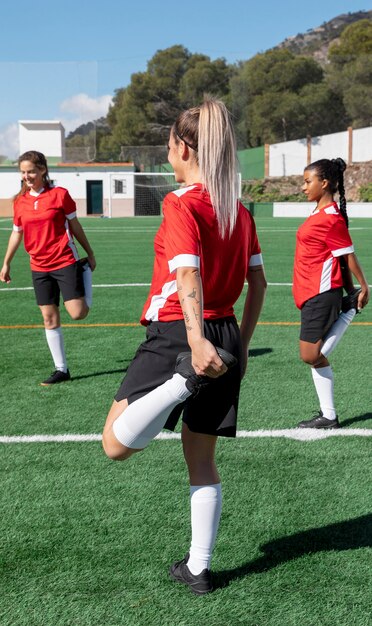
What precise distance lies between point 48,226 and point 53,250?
213 mm

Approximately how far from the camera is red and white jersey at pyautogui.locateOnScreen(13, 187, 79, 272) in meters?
6.46

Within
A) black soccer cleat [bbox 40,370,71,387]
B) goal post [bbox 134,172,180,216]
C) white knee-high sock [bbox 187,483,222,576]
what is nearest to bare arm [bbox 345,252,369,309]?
white knee-high sock [bbox 187,483,222,576]

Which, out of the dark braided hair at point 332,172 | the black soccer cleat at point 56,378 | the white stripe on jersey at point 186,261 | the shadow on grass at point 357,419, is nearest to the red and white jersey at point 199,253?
the white stripe on jersey at point 186,261

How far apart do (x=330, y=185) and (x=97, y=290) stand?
26.1ft

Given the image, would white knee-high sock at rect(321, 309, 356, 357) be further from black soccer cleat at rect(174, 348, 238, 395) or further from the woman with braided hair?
black soccer cleat at rect(174, 348, 238, 395)

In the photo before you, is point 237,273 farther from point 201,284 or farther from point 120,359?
point 120,359

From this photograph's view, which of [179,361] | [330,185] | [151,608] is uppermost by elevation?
[330,185]

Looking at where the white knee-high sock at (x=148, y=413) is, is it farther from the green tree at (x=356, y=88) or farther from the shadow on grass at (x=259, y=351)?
the green tree at (x=356, y=88)

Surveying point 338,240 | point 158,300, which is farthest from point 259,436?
point 158,300

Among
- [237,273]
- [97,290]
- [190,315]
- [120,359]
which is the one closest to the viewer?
[190,315]

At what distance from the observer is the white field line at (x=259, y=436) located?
16.2 feet

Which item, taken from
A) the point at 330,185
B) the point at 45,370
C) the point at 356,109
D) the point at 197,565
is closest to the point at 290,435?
the point at 330,185

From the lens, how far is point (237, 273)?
9.46 feet

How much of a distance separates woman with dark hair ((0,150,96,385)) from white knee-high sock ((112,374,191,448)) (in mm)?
3765
